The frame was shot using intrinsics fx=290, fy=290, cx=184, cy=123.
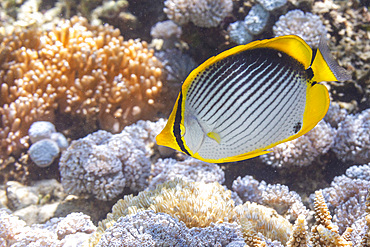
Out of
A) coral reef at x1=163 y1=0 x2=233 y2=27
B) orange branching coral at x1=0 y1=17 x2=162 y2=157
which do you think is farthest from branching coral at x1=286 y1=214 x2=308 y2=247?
coral reef at x1=163 y1=0 x2=233 y2=27

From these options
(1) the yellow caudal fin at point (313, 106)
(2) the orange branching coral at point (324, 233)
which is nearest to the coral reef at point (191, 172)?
(2) the orange branching coral at point (324, 233)

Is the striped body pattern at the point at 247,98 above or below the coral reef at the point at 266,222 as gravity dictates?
above

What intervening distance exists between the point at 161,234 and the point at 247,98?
1016 mm

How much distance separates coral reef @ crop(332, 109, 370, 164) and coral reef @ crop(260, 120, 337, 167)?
14 centimetres

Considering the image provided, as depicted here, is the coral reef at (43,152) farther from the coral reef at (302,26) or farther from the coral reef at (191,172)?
the coral reef at (302,26)

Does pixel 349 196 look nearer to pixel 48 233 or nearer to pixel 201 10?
pixel 48 233

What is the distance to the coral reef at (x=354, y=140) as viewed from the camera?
3.48 m

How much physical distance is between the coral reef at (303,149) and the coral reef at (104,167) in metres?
1.57

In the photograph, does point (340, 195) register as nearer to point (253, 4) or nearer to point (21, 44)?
point (253, 4)

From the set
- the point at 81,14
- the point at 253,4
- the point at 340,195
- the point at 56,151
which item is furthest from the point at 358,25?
the point at 81,14

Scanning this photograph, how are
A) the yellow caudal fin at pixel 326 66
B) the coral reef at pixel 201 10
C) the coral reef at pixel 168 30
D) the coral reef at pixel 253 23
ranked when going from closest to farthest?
the yellow caudal fin at pixel 326 66 → the coral reef at pixel 253 23 → the coral reef at pixel 201 10 → the coral reef at pixel 168 30

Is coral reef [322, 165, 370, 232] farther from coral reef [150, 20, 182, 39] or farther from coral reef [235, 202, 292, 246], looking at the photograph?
coral reef [150, 20, 182, 39]

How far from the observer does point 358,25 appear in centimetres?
454

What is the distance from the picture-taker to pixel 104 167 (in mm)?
3330
